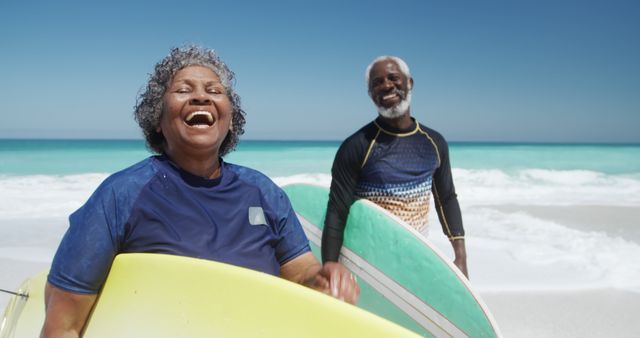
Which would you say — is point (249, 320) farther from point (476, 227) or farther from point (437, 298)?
point (476, 227)

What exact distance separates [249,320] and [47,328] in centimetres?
50

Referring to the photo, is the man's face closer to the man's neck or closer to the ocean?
the man's neck

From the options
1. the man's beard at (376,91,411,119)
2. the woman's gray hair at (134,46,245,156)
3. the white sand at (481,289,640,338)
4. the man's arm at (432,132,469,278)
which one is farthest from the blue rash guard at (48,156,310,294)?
the white sand at (481,289,640,338)

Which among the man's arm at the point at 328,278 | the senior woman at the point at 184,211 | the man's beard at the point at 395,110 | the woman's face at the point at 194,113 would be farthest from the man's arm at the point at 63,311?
the man's beard at the point at 395,110

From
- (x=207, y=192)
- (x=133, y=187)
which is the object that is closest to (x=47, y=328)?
(x=133, y=187)

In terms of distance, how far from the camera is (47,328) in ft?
3.64

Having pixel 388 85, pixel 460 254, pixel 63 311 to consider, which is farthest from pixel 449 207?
pixel 63 311

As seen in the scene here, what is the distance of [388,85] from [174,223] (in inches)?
55.5

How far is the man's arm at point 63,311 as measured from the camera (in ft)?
3.60

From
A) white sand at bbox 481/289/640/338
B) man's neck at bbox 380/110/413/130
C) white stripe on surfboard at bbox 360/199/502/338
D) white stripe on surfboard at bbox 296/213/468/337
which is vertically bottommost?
white sand at bbox 481/289/640/338

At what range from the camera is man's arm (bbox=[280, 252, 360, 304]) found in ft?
3.91

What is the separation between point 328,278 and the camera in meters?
1.23

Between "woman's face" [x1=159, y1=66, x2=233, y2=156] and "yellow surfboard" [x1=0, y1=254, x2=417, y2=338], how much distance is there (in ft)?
1.06

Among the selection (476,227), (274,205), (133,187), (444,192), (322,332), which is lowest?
(476,227)
